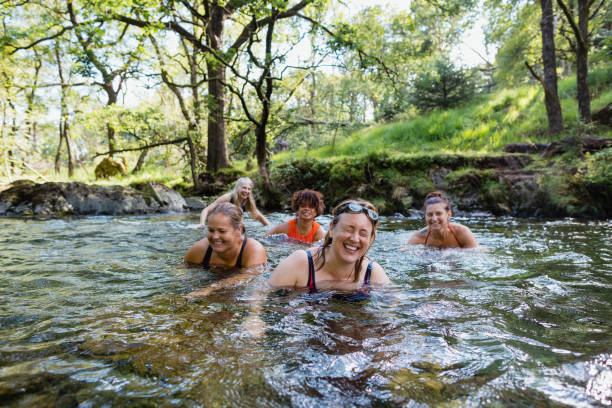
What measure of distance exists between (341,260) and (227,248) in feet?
5.33

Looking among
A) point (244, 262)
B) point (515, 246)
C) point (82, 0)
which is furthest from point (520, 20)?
point (244, 262)

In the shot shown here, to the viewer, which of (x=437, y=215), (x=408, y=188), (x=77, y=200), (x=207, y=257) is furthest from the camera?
(x=77, y=200)

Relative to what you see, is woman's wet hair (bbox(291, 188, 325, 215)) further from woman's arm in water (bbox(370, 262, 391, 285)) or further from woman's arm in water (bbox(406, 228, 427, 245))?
woman's arm in water (bbox(370, 262, 391, 285))

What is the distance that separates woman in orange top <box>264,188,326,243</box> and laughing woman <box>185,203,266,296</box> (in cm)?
198

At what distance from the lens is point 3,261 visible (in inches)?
194

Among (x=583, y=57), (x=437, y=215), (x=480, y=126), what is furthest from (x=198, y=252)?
(x=480, y=126)

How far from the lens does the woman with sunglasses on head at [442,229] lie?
18.8 ft

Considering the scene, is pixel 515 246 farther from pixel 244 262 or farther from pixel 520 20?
pixel 520 20

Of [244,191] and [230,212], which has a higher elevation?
[244,191]

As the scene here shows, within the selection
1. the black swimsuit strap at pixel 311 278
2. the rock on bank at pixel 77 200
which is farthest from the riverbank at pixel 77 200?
the black swimsuit strap at pixel 311 278

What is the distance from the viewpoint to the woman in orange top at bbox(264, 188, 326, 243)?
661cm

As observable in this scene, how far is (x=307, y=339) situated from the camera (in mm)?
2508

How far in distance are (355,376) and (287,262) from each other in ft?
5.20

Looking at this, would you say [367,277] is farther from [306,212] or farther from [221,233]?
[306,212]
